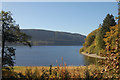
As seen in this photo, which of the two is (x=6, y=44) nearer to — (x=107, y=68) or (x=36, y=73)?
(x=36, y=73)

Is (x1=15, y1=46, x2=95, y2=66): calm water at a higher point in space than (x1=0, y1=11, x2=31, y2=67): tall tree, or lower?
lower

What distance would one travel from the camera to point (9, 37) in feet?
16.8

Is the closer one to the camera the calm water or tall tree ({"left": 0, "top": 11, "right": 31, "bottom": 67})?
tall tree ({"left": 0, "top": 11, "right": 31, "bottom": 67})

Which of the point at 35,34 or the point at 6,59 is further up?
the point at 35,34

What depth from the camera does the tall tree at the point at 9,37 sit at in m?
4.99

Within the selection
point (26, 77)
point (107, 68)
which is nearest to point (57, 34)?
point (26, 77)

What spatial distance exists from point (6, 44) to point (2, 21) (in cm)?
98

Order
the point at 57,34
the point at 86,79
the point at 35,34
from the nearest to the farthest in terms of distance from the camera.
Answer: the point at 86,79, the point at 35,34, the point at 57,34

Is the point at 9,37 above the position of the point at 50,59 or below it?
above

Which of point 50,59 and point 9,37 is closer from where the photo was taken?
point 9,37

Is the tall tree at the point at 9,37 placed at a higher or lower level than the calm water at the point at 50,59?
higher

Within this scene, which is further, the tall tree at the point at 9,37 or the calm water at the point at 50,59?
the calm water at the point at 50,59

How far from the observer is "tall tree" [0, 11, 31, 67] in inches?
196

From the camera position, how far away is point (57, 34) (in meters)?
14.7
